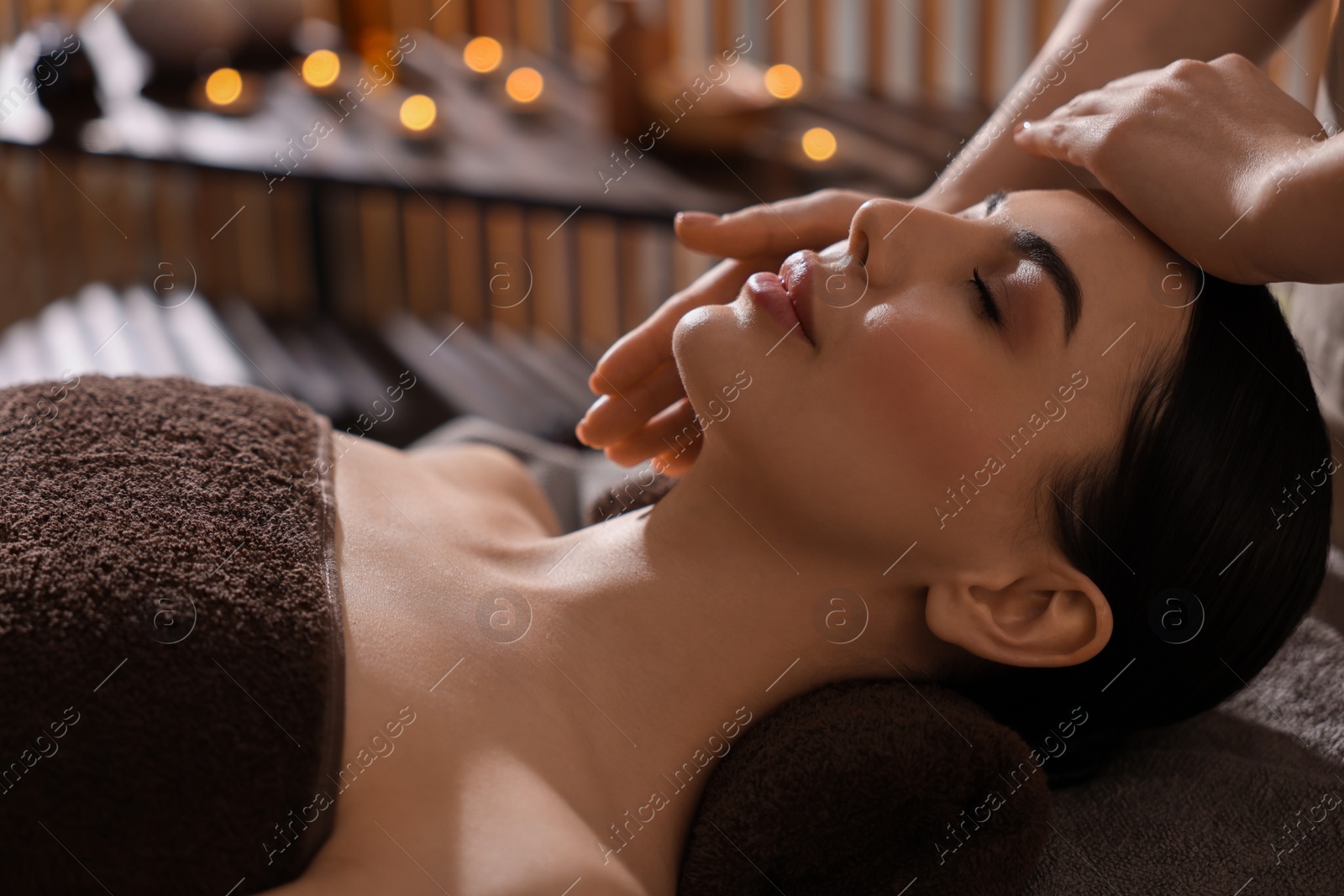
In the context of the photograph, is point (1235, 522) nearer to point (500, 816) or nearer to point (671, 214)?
point (500, 816)

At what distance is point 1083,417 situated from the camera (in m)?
0.87

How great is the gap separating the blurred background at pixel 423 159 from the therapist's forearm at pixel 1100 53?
0.68 m

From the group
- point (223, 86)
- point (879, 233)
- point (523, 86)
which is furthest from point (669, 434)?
point (223, 86)

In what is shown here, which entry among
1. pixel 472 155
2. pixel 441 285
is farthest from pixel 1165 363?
pixel 441 285

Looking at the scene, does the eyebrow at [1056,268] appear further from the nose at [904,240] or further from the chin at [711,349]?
the chin at [711,349]

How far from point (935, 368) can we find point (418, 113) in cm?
161

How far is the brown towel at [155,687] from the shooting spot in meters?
0.71

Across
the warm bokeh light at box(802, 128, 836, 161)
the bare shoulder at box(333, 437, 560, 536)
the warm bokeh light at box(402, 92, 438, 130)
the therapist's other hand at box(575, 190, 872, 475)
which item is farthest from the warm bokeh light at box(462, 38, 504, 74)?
the therapist's other hand at box(575, 190, 872, 475)

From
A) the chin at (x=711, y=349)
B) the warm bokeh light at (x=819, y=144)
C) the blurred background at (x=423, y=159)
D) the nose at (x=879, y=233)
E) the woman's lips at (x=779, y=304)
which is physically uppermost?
the nose at (x=879, y=233)

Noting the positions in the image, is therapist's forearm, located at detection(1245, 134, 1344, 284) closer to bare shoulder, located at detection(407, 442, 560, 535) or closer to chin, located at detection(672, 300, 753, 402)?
chin, located at detection(672, 300, 753, 402)

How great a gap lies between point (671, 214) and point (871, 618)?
3.48 ft

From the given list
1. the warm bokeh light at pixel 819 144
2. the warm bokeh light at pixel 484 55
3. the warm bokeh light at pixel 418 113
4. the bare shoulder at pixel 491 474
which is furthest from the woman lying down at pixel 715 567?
the warm bokeh light at pixel 484 55

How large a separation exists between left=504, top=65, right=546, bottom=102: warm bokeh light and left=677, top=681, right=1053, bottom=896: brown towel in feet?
5.92

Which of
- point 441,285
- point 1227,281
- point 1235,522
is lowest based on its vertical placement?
point 441,285
